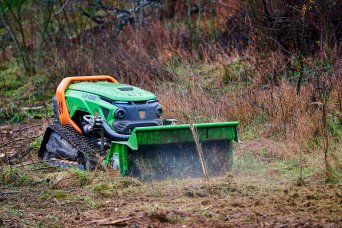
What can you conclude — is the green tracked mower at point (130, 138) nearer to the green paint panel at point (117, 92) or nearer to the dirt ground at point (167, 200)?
the green paint panel at point (117, 92)

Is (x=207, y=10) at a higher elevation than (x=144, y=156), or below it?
higher

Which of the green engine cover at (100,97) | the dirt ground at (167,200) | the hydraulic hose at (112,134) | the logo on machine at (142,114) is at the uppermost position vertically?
the green engine cover at (100,97)

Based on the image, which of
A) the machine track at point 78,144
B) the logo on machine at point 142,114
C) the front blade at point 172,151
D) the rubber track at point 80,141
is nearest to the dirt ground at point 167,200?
the front blade at point 172,151

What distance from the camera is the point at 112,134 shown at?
8156 mm

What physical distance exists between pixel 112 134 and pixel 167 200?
1.82 metres

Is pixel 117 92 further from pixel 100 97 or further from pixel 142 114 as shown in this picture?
pixel 142 114

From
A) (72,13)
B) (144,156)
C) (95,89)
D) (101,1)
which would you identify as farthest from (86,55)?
(144,156)

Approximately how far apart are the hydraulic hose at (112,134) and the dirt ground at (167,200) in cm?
52

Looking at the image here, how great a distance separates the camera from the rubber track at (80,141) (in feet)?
27.0

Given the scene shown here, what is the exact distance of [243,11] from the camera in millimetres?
13875

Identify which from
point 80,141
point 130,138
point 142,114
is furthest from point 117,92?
point 130,138

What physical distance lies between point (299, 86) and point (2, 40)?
11628mm

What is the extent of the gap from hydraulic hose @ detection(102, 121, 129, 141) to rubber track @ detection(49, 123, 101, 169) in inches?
9.5

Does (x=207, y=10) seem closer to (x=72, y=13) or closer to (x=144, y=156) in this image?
(x=72, y=13)
